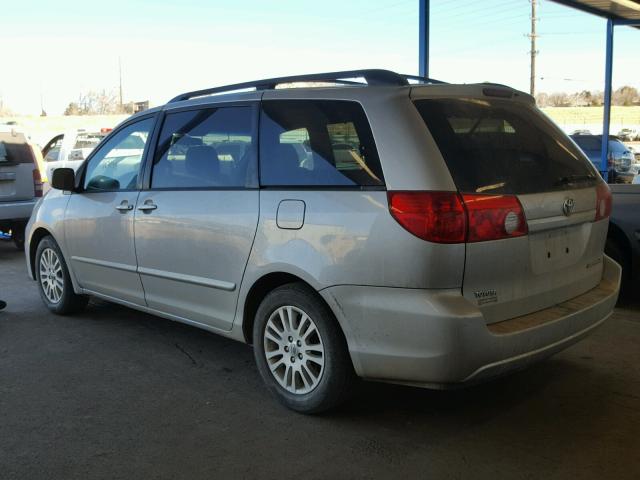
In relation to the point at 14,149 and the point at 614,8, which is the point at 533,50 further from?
the point at 14,149

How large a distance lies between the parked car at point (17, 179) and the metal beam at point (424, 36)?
19.6 feet

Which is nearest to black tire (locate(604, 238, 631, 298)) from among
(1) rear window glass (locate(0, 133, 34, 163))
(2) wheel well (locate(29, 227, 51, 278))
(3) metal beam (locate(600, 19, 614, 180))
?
(2) wheel well (locate(29, 227, 51, 278))

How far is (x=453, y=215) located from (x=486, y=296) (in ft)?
1.44

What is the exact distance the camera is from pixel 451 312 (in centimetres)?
307

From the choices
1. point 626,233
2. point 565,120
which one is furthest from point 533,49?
point 626,233

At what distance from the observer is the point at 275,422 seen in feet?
12.1

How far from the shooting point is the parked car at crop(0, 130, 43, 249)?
31.1 feet

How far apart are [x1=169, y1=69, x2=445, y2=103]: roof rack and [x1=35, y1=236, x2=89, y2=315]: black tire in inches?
81.0

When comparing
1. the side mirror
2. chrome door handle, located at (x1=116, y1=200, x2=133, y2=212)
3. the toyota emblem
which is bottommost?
chrome door handle, located at (x1=116, y1=200, x2=133, y2=212)

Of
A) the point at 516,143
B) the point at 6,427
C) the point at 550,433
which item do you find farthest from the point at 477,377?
the point at 6,427

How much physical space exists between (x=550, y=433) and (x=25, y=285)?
6.04 m

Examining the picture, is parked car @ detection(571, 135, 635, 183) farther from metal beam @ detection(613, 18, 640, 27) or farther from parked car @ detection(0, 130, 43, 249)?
parked car @ detection(0, 130, 43, 249)

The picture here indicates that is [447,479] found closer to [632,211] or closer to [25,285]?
[632,211]

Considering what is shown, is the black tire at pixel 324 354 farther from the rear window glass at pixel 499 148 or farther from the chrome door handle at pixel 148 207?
the chrome door handle at pixel 148 207
